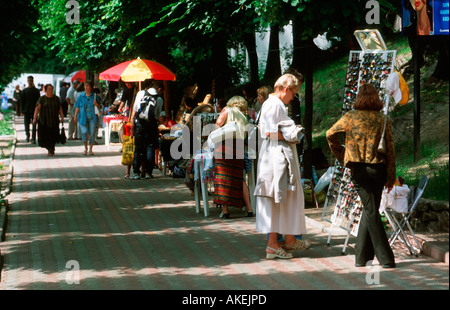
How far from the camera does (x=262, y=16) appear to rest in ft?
39.6

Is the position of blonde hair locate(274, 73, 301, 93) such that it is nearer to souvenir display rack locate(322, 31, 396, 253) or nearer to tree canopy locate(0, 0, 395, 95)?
souvenir display rack locate(322, 31, 396, 253)

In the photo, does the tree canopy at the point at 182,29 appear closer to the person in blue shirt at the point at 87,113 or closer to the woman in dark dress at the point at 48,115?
the person in blue shirt at the point at 87,113

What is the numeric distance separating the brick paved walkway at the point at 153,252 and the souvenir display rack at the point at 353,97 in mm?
372

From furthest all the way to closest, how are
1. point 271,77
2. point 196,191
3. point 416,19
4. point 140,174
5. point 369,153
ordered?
point 271,77 < point 140,174 < point 196,191 < point 416,19 < point 369,153

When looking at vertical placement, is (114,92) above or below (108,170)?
above

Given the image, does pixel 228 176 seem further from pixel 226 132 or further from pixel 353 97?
pixel 353 97

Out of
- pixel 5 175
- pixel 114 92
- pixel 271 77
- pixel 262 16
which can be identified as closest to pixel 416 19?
pixel 262 16

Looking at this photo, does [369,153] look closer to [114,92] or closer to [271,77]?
[271,77]

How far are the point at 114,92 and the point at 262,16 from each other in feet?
65.9

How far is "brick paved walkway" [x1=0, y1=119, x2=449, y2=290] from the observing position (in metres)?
7.95

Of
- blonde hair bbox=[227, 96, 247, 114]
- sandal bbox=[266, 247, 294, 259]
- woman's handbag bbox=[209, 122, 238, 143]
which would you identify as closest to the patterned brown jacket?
sandal bbox=[266, 247, 294, 259]

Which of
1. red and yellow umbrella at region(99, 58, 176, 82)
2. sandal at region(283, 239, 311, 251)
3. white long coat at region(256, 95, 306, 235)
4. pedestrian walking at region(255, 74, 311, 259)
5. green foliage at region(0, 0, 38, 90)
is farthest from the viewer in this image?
red and yellow umbrella at region(99, 58, 176, 82)

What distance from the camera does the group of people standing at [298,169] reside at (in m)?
8.30

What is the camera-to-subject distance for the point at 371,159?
27.1 feet
